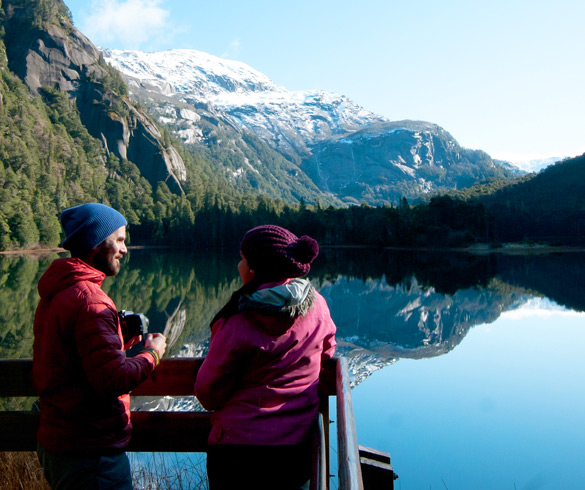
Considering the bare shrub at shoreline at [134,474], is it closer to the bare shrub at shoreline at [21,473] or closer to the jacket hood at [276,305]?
the bare shrub at shoreline at [21,473]

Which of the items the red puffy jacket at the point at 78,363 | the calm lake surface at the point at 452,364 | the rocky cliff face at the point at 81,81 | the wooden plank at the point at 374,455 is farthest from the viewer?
the rocky cliff face at the point at 81,81

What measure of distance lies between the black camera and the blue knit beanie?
45 centimetres

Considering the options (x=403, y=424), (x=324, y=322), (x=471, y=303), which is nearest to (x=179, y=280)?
(x=471, y=303)

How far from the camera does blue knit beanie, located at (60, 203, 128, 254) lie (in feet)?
7.74

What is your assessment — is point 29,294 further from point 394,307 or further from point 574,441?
point 574,441

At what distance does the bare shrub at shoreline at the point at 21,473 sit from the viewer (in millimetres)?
3984

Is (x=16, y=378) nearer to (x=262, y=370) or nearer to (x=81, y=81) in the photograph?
(x=262, y=370)

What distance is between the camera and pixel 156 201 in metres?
124

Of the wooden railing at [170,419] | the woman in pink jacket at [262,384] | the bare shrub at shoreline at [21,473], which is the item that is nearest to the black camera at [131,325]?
the wooden railing at [170,419]

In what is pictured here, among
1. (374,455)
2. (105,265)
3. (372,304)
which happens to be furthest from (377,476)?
(372,304)

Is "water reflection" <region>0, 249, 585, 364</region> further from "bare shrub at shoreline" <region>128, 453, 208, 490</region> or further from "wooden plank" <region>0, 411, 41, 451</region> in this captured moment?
"wooden plank" <region>0, 411, 41, 451</region>

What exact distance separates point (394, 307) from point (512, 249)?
63933mm

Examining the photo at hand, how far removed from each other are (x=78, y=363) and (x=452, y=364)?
11473mm

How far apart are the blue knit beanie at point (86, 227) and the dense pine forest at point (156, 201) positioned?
73827 millimetres
